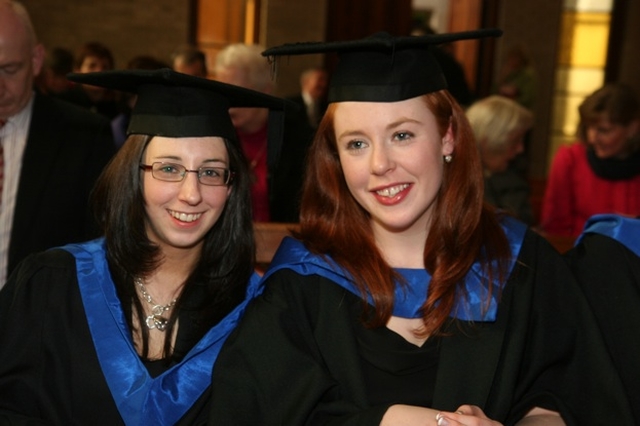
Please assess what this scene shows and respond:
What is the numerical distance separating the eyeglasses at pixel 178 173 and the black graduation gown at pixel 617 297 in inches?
43.5

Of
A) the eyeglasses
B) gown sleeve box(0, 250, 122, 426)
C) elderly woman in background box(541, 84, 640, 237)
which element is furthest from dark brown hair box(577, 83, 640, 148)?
gown sleeve box(0, 250, 122, 426)

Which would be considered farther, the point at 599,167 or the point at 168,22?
the point at 168,22

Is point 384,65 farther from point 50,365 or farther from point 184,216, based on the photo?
point 50,365

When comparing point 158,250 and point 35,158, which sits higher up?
point 35,158

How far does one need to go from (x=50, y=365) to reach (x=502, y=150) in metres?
2.79

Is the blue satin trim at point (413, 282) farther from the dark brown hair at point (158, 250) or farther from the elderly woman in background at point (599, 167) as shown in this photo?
the elderly woman in background at point (599, 167)

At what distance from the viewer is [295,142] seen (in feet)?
15.3

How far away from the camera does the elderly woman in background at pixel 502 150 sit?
443cm

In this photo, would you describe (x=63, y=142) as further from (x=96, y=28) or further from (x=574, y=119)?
(x=574, y=119)

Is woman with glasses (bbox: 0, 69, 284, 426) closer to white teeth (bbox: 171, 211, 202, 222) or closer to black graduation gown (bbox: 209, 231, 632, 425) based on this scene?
white teeth (bbox: 171, 211, 202, 222)

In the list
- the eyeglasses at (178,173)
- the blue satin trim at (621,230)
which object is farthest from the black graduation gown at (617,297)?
the eyeglasses at (178,173)

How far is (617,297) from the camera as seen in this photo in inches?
100

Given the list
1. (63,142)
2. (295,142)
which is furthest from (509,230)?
(295,142)

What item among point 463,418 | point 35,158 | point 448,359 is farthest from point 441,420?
point 35,158
